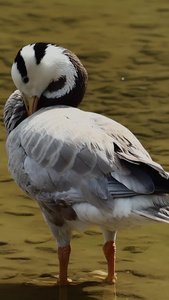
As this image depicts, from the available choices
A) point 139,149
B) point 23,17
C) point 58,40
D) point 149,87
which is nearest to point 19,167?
point 139,149

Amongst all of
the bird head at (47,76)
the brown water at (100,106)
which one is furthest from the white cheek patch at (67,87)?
the brown water at (100,106)

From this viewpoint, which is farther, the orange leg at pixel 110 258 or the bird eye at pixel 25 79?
the bird eye at pixel 25 79

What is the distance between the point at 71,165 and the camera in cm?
533

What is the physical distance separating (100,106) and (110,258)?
312cm

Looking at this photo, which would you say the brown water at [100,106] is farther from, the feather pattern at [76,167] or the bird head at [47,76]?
the bird head at [47,76]

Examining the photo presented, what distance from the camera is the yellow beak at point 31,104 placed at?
6.08 metres

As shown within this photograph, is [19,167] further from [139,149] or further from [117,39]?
[117,39]

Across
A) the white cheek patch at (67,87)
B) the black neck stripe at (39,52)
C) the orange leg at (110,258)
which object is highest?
the black neck stripe at (39,52)

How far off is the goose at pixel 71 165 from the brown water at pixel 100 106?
Answer: 0.75ft

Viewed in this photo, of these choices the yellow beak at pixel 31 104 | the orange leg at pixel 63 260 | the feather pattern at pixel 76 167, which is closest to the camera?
the feather pattern at pixel 76 167

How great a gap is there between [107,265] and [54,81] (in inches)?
53.3

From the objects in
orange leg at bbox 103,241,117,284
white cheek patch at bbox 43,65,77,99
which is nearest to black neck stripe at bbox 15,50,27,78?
white cheek patch at bbox 43,65,77,99

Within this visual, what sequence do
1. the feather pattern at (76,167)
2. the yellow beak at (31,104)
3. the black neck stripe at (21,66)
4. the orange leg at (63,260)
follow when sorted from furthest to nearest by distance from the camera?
the yellow beak at (31,104), the black neck stripe at (21,66), the orange leg at (63,260), the feather pattern at (76,167)

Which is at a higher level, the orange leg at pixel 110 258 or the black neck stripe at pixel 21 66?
the black neck stripe at pixel 21 66
